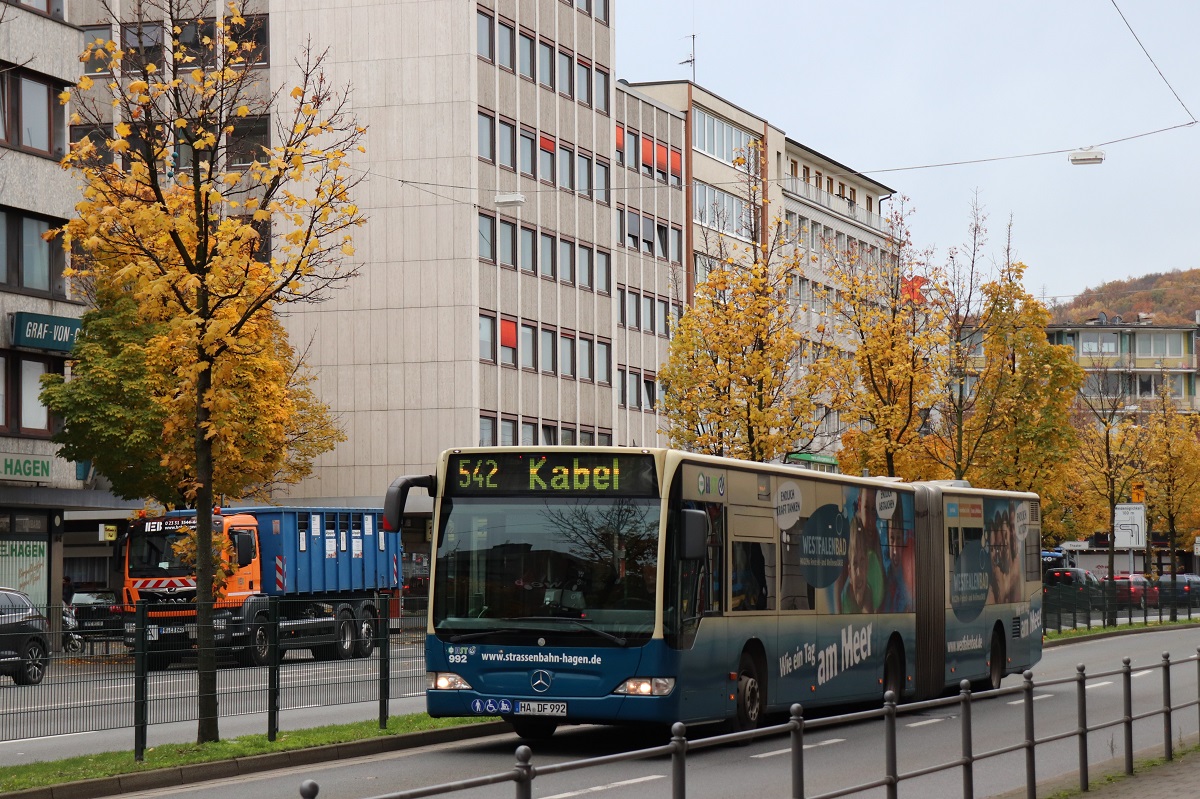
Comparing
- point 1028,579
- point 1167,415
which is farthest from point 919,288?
point 1167,415

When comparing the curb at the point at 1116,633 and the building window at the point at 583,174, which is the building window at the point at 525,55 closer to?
the building window at the point at 583,174

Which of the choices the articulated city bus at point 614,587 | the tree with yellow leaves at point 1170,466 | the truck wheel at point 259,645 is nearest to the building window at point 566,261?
the tree with yellow leaves at point 1170,466

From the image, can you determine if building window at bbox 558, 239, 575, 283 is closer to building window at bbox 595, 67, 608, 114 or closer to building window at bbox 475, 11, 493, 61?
building window at bbox 595, 67, 608, 114

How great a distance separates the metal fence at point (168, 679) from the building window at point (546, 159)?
43783 mm

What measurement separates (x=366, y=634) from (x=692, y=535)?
6.67 m

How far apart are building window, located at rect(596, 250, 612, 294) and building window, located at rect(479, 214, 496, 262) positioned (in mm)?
8295

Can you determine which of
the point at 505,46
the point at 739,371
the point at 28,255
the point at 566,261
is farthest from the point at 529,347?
the point at 739,371

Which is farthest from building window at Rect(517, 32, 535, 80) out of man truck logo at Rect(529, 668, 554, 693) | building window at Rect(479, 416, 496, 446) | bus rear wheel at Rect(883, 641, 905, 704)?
man truck logo at Rect(529, 668, 554, 693)

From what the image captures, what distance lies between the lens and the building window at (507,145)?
6116cm

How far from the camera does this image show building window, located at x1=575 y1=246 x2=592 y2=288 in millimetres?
66706

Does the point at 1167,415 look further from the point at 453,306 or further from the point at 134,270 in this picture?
the point at 134,270

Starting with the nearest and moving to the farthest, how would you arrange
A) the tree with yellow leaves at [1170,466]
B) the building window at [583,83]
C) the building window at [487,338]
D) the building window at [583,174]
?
1. the building window at [487,338]
2. the building window at [583,174]
3. the building window at [583,83]
4. the tree with yellow leaves at [1170,466]

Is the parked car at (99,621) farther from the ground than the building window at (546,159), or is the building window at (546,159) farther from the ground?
the building window at (546,159)

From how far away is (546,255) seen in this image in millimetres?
64562
